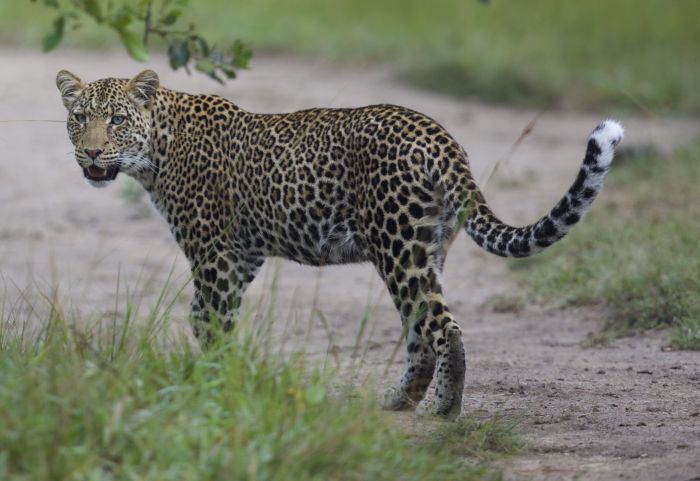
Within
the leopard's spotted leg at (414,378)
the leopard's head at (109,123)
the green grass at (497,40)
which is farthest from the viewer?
the green grass at (497,40)

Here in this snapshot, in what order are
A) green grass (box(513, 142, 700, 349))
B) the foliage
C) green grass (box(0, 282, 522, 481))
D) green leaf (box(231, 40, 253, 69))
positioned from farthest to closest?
green grass (box(513, 142, 700, 349)) < green leaf (box(231, 40, 253, 69)) < the foliage < green grass (box(0, 282, 522, 481))

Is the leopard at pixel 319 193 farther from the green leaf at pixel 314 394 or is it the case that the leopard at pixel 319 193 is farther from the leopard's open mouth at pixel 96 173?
the green leaf at pixel 314 394

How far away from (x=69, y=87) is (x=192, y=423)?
2955 mm

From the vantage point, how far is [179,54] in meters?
6.56

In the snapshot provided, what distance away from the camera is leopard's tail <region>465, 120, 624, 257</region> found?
5398mm

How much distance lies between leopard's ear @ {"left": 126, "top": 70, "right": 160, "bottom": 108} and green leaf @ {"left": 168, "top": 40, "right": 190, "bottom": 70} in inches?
15.3

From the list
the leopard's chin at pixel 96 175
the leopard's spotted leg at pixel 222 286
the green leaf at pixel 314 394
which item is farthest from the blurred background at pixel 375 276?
the leopard's chin at pixel 96 175

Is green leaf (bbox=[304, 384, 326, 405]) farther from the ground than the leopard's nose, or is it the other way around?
the leopard's nose

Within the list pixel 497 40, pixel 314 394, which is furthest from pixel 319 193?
pixel 497 40

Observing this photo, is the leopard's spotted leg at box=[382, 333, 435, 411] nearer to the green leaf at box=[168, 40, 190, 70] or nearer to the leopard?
the leopard

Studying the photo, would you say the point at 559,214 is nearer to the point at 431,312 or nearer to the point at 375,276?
the point at 431,312

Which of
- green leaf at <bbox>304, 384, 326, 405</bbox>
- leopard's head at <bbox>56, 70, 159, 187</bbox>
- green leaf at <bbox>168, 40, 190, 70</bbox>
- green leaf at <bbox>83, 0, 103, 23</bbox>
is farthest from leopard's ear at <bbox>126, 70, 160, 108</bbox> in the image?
green leaf at <bbox>304, 384, 326, 405</bbox>

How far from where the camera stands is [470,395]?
660 centimetres

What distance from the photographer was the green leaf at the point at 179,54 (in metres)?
6.55
